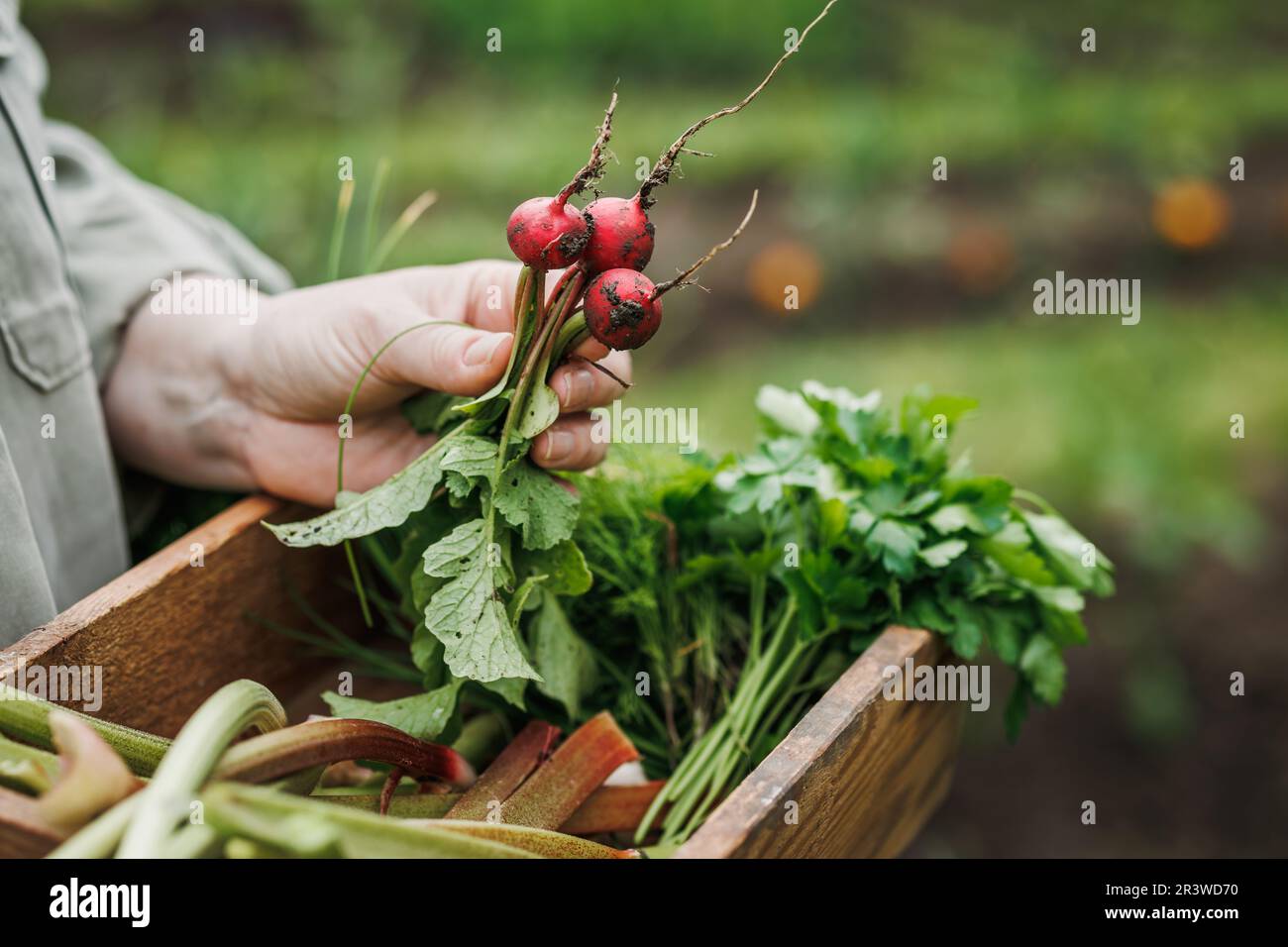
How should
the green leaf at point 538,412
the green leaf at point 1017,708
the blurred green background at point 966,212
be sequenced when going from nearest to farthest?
the green leaf at point 538,412, the green leaf at point 1017,708, the blurred green background at point 966,212

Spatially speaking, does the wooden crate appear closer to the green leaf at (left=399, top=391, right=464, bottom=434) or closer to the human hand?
the human hand

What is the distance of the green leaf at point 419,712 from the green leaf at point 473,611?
89 mm

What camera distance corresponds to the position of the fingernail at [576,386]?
1030 millimetres

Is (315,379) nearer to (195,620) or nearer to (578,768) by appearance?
(195,620)

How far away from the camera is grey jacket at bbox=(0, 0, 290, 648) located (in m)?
1.13

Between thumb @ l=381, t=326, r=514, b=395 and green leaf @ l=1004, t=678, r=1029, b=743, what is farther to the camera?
green leaf @ l=1004, t=678, r=1029, b=743

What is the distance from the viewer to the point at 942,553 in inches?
44.1

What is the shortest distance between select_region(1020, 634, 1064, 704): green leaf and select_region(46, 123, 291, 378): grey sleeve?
102 cm

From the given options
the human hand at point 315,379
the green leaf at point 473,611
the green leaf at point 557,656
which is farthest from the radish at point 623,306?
the green leaf at point 557,656

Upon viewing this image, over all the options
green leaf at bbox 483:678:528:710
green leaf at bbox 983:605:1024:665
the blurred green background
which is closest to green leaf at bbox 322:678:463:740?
green leaf at bbox 483:678:528:710

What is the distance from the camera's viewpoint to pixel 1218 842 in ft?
7.51

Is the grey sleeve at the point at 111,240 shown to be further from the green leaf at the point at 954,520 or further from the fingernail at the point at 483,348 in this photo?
the green leaf at the point at 954,520
